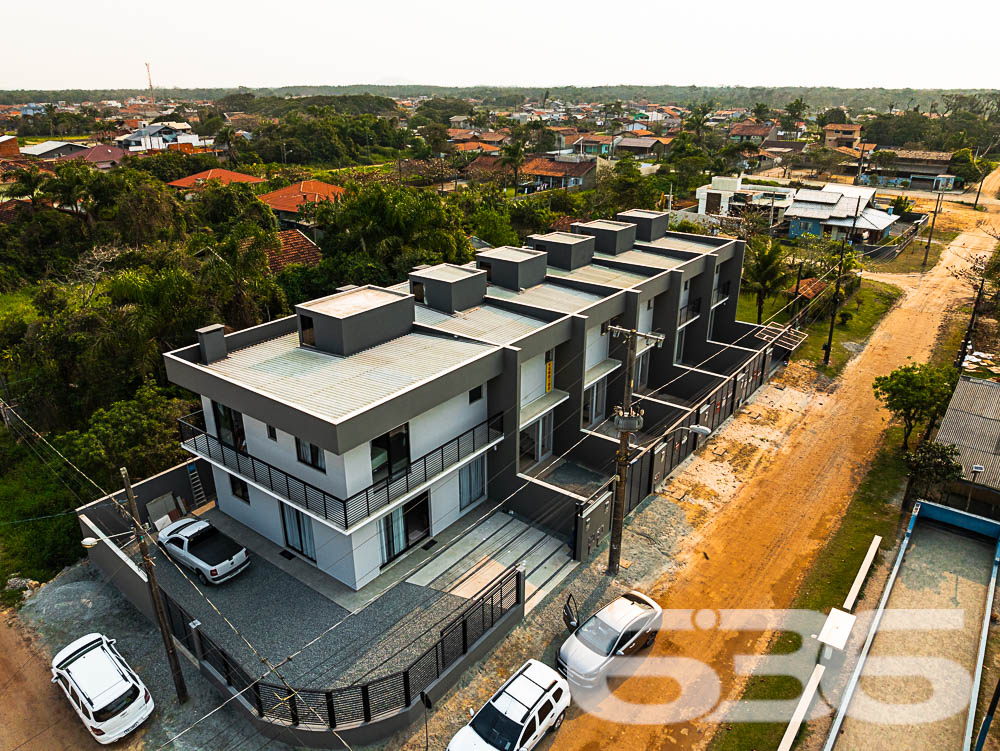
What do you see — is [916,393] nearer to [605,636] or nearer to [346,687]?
[605,636]

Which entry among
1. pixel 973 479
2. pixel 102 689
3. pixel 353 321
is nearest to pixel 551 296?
pixel 353 321

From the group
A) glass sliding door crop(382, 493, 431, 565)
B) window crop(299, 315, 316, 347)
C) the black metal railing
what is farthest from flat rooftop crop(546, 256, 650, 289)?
glass sliding door crop(382, 493, 431, 565)

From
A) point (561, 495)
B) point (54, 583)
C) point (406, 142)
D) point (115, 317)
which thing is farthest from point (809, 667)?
point (406, 142)

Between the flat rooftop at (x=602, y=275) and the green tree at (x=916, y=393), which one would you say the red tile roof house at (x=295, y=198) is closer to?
the flat rooftop at (x=602, y=275)

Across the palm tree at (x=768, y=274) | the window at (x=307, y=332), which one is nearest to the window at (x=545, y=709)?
the window at (x=307, y=332)

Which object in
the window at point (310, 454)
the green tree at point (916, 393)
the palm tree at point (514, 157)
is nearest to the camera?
the window at point (310, 454)

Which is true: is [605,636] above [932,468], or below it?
below

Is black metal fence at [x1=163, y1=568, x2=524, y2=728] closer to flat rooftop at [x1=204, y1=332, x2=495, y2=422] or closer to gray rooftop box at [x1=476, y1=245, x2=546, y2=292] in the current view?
flat rooftop at [x1=204, y1=332, x2=495, y2=422]
